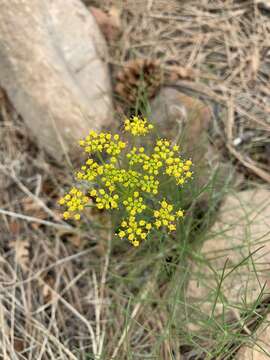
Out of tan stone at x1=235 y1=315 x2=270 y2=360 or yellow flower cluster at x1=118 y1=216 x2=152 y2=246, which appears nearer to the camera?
yellow flower cluster at x1=118 y1=216 x2=152 y2=246

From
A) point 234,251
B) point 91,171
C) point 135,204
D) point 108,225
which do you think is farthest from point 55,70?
point 234,251

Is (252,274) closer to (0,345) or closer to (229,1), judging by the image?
(0,345)

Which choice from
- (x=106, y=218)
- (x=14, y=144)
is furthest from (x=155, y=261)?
(x=14, y=144)

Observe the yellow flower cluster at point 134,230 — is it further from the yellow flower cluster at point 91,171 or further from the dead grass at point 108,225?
the dead grass at point 108,225

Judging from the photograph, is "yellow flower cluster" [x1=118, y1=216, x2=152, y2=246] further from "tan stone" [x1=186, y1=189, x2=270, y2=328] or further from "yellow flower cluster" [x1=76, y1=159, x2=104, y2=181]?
"tan stone" [x1=186, y1=189, x2=270, y2=328]

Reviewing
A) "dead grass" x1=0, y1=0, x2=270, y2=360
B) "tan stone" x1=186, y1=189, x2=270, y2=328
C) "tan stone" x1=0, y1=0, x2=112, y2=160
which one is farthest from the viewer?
"tan stone" x1=0, y1=0, x2=112, y2=160

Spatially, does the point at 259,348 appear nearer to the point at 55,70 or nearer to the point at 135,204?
the point at 135,204

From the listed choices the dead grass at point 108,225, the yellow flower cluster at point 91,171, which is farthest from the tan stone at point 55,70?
the yellow flower cluster at point 91,171

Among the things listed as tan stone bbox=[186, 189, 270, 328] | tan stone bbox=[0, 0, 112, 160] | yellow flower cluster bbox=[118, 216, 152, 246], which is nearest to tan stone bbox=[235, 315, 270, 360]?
tan stone bbox=[186, 189, 270, 328]

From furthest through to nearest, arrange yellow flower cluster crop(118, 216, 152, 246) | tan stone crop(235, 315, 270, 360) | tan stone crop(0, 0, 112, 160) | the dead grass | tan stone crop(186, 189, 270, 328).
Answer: tan stone crop(0, 0, 112, 160) → the dead grass → tan stone crop(186, 189, 270, 328) → tan stone crop(235, 315, 270, 360) → yellow flower cluster crop(118, 216, 152, 246)
